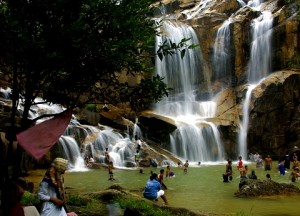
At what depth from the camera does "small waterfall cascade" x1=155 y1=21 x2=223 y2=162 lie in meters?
38.4

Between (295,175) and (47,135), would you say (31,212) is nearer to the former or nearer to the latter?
(47,135)

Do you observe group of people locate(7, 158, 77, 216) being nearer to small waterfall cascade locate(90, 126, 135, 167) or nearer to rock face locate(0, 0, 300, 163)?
rock face locate(0, 0, 300, 163)

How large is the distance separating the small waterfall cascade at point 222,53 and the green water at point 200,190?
21.3m

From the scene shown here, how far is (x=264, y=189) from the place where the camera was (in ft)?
57.3

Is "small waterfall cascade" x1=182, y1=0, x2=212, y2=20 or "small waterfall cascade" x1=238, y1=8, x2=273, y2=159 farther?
"small waterfall cascade" x1=182, y1=0, x2=212, y2=20

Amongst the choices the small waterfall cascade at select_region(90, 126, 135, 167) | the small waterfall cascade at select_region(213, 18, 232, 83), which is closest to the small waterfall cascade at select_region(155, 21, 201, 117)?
the small waterfall cascade at select_region(213, 18, 232, 83)

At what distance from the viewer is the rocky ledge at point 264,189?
17344mm

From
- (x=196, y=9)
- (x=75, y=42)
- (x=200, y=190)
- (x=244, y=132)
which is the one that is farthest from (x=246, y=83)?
(x=75, y=42)

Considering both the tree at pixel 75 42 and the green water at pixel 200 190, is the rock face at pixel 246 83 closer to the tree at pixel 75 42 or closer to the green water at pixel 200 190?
the green water at pixel 200 190

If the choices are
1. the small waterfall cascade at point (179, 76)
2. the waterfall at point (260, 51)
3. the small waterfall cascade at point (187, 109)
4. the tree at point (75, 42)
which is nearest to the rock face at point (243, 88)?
the waterfall at point (260, 51)

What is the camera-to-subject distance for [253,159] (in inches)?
1533

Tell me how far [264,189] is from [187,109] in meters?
28.7

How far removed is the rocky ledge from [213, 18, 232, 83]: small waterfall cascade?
32.2 m

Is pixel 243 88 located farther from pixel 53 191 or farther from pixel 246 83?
pixel 53 191
